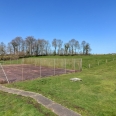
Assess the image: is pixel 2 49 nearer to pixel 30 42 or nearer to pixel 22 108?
pixel 30 42

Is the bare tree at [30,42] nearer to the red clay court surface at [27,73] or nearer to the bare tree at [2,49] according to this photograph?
the bare tree at [2,49]

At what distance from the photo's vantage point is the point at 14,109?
5035mm

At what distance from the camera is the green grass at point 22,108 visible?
4500mm

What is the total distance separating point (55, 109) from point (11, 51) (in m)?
62.7

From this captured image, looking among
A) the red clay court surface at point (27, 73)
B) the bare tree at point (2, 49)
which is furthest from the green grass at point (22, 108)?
the bare tree at point (2, 49)

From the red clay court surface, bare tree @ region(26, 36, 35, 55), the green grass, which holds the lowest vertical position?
the red clay court surface

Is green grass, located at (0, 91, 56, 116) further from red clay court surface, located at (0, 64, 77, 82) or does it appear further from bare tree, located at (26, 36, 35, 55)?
A: bare tree, located at (26, 36, 35, 55)

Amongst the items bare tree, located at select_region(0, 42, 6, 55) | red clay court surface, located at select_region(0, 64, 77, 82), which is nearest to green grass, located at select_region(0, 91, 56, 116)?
red clay court surface, located at select_region(0, 64, 77, 82)

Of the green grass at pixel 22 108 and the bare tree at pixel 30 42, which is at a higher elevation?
the bare tree at pixel 30 42

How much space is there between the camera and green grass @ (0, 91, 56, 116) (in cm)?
450

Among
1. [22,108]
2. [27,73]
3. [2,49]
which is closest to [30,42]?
[2,49]

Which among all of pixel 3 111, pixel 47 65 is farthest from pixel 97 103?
pixel 47 65

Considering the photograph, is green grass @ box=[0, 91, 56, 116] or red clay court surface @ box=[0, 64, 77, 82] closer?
green grass @ box=[0, 91, 56, 116]

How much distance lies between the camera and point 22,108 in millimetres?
4996
